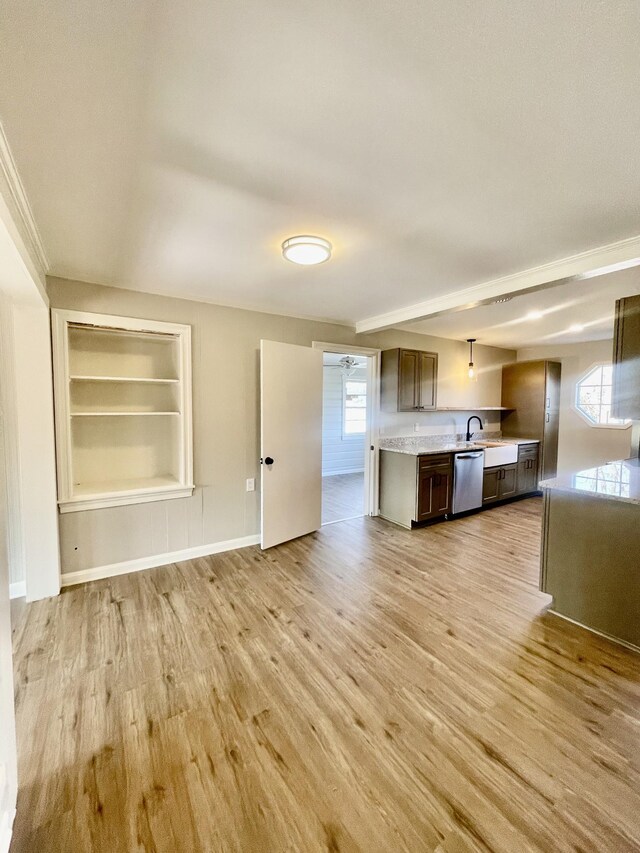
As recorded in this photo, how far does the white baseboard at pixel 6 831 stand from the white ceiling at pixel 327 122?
219cm

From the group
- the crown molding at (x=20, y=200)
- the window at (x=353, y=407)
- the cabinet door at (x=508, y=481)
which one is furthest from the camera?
the window at (x=353, y=407)

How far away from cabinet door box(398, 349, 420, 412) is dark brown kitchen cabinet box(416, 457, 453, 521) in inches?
32.1

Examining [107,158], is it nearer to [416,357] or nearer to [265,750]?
[265,750]

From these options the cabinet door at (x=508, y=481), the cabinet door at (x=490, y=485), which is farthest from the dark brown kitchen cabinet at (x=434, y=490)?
the cabinet door at (x=508, y=481)

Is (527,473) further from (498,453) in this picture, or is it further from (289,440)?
(289,440)

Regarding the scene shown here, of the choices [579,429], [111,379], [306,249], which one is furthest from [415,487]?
[579,429]

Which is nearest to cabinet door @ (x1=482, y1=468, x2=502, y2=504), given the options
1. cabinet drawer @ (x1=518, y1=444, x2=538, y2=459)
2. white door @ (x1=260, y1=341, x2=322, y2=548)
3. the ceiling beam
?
cabinet drawer @ (x1=518, y1=444, x2=538, y2=459)

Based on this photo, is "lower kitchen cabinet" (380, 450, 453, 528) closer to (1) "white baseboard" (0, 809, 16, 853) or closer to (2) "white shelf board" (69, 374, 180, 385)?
(2) "white shelf board" (69, 374, 180, 385)

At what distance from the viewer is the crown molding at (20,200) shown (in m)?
1.33

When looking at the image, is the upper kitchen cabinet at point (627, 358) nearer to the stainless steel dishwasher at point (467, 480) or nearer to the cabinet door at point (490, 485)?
the stainless steel dishwasher at point (467, 480)

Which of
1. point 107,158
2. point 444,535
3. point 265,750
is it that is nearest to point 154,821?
point 265,750

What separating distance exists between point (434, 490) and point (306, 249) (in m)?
3.15

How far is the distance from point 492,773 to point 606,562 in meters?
1.49

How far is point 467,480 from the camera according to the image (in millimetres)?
4516
